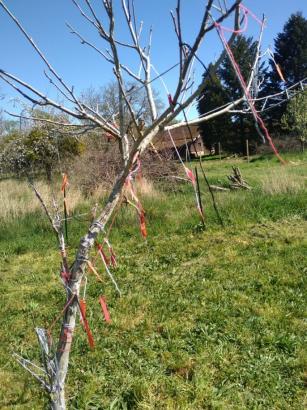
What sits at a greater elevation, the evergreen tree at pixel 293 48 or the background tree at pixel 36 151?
the evergreen tree at pixel 293 48

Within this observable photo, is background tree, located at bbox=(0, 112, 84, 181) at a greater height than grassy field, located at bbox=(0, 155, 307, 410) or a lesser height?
greater

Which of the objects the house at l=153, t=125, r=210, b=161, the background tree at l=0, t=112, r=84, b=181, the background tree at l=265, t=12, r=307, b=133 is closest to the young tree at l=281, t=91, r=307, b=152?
the background tree at l=265, t=12, r=307, b=133

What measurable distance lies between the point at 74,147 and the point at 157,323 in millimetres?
14396

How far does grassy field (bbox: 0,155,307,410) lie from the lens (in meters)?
3.12

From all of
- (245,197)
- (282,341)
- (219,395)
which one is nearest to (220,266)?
(282,341)

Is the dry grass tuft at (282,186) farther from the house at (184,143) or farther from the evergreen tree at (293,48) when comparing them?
the evergreen tree at (293,48)

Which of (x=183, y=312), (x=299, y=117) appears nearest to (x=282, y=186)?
(x=183, y=312)

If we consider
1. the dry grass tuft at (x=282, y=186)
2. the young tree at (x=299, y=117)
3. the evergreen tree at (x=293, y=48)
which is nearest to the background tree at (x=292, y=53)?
the evergreen tree at (x=293, y=48)

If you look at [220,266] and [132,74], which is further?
[220,266]

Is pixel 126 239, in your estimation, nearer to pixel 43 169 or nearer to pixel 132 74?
pixel 132 74

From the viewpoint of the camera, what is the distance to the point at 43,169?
706 inches

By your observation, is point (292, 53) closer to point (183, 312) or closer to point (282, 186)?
point (282, 186)

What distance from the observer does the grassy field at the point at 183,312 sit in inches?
123

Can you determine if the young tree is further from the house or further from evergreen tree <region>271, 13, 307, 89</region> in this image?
the house
